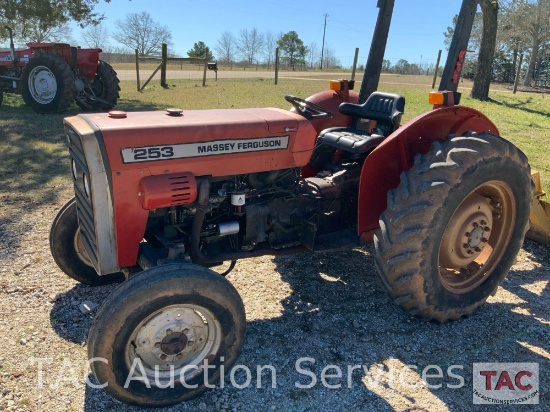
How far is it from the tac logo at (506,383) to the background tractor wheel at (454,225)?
0.43 meters

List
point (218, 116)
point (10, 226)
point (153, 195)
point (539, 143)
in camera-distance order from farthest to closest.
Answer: point (539, 143) → point (10, 226) → point (218, 116) → point (153, 195)

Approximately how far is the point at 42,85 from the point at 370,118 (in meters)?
8.92

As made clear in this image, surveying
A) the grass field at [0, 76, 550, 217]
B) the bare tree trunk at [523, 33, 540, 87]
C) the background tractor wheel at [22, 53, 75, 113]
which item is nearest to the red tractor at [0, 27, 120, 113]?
the background tractor wheel at [22, 53, 75, 113]

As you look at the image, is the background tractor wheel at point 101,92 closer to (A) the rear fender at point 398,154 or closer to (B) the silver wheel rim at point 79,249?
(B) the silver wheel rim at point 79,249

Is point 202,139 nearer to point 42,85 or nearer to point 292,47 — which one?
point 42,85

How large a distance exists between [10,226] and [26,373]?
7.90ft

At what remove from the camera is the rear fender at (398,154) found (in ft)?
10.5

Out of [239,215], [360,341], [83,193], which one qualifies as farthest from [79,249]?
[360,341]

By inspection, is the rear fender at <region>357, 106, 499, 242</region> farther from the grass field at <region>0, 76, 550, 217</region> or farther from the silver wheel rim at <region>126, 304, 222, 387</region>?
the grass field at <region>0, 76, 550, 217</region>

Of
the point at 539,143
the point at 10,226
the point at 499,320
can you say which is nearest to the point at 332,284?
the point at 499,320

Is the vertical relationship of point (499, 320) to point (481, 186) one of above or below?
below

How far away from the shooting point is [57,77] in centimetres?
998

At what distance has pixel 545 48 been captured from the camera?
35438mm

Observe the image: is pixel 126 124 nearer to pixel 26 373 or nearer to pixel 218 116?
pixel 218 116
